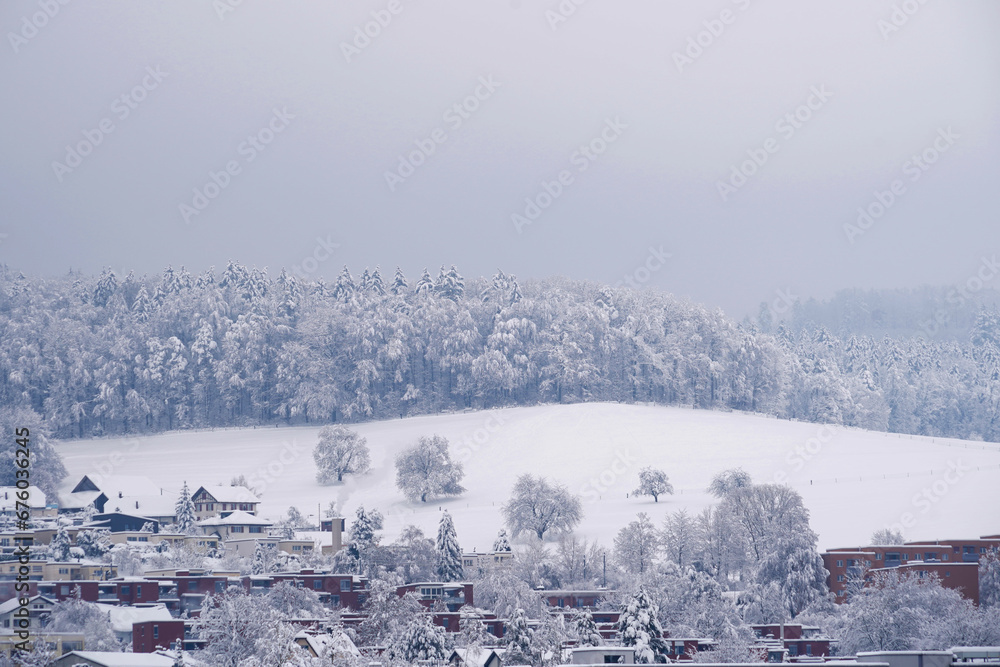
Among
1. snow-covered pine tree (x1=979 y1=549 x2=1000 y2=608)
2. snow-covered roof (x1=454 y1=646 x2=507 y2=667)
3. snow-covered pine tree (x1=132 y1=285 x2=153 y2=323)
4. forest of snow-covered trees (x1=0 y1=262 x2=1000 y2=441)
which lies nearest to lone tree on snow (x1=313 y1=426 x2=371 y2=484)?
forest of snow-covered trees (x1=0 y1=262 x2=1000 y2=441)

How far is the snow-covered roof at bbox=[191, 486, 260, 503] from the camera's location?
332 ft

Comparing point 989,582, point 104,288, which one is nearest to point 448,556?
point 989,582

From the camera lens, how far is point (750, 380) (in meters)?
143

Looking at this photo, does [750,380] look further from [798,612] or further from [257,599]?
[257,599]

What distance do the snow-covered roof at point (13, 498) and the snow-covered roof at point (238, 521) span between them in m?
12.5

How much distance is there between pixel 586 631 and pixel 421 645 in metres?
6.28

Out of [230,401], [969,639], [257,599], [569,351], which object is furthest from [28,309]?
[969,639]

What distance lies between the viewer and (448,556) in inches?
3142

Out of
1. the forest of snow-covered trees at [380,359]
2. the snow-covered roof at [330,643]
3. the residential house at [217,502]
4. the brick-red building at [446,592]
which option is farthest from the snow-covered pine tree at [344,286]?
the snow-covered roof at [330,643]

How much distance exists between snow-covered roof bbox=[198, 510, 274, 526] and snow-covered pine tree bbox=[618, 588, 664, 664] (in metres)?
47.0

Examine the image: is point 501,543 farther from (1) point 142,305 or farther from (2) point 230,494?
(1) point 142,305

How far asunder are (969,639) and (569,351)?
288ft

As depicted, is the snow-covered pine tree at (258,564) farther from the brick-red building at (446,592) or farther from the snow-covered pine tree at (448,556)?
the brick-red building at (446,592)

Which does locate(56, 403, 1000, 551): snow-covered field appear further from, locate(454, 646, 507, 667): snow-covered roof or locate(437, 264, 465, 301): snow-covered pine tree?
locate(454, 646, 507, 667): snow-covered roof
